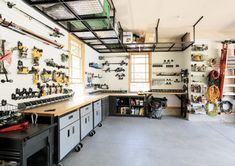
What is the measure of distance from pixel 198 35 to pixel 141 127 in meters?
4.01

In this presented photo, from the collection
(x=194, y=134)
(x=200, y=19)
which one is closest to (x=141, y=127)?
(x=194, y=134)

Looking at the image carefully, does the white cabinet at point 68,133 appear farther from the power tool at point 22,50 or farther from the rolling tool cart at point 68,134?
the power tool at point 22,50

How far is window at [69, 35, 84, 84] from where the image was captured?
15.6 feet

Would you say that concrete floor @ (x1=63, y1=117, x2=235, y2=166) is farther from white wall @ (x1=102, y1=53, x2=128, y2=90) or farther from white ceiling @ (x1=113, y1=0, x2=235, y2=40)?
white ceiling @ (x1=113, y1=0, x2=235, y2=40)

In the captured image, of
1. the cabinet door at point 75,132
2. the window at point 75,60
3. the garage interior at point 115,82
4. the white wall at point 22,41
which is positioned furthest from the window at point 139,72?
the cabinet door at point 75,132

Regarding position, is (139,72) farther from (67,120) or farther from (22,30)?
(22,30)

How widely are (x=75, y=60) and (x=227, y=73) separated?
5.20 m

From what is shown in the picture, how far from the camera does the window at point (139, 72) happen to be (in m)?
7.38

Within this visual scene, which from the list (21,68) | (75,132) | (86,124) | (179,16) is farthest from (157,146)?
(179,16)

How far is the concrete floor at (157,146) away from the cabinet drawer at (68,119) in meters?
0.66

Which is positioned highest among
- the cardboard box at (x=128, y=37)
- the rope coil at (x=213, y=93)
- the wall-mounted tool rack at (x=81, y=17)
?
the cardboard box at (x=128, y=37)

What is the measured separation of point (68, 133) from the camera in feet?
9.52

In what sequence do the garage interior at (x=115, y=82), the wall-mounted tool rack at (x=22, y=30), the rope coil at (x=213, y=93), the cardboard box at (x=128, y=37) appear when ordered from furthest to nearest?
the rope coil at (x=213, y=93) < the cardboard box at (x=128, y=37) < the garage interior at (x=115, y=82) < the wall-mounted tool rack at (x=22, y=30)

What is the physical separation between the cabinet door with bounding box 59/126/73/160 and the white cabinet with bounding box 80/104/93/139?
622 millimetres
